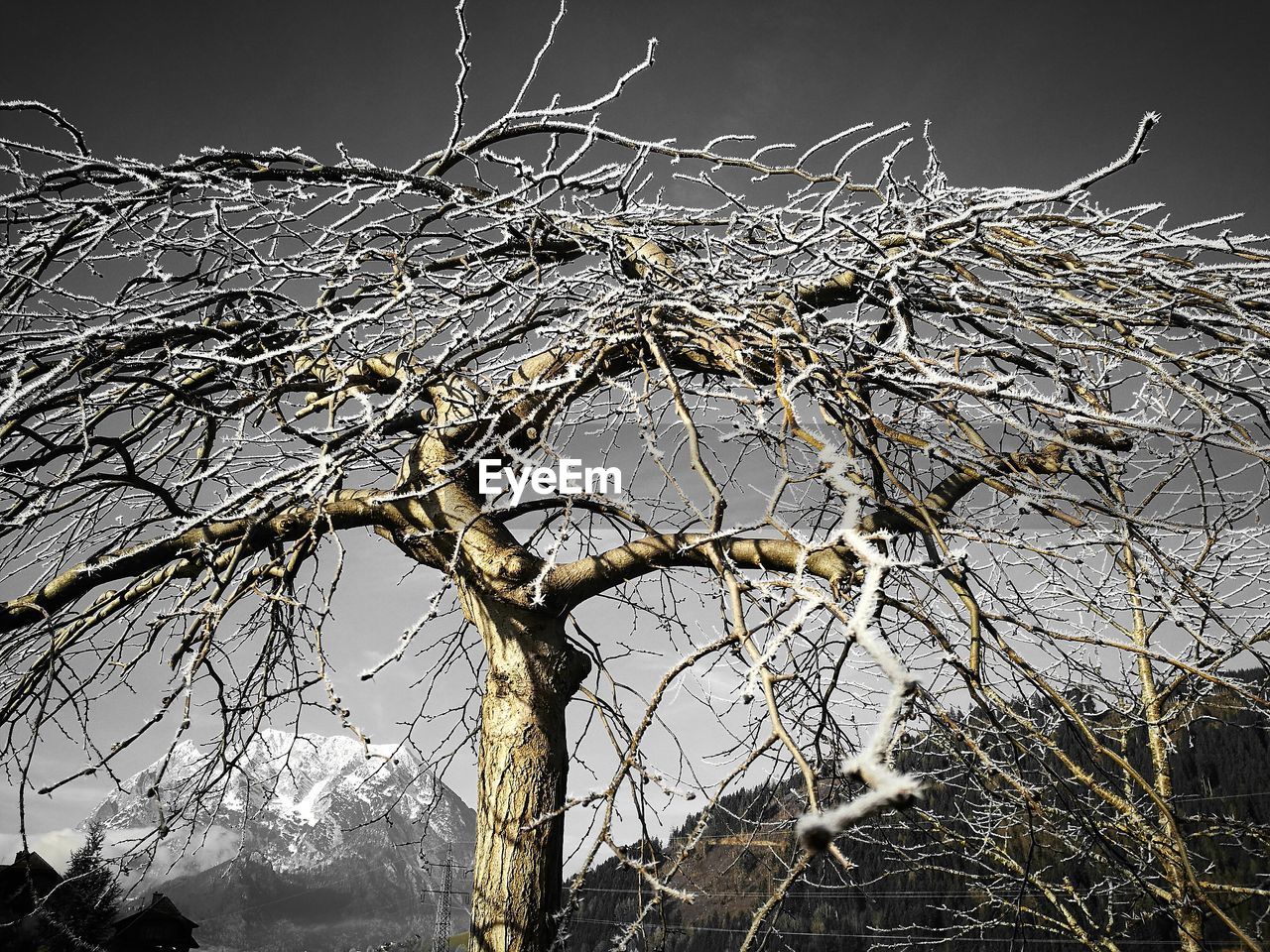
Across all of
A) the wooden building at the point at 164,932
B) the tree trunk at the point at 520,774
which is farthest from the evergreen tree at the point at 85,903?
the tree trunk at the point at 520,774

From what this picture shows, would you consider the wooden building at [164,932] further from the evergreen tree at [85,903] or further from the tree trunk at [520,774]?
the tree trunk at [520,774]

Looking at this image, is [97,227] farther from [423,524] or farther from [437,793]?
[437,793]

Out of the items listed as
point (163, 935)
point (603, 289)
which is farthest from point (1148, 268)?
point (163, 935)

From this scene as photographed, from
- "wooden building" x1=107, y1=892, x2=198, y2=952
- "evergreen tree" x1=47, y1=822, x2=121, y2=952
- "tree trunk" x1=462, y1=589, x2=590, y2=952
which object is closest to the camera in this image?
"tree trunk" x1=462, y1=589, x2=590, y2=952

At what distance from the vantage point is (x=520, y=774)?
7.30 feet

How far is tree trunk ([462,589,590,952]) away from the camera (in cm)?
207

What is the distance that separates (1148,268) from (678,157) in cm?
118

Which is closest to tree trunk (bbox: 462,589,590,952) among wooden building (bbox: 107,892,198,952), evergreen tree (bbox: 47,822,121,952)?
evergreen tree (bbox: 47,822,121,952)

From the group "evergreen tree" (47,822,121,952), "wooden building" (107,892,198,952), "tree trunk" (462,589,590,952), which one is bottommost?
"wooden building" (107,892,198,952)

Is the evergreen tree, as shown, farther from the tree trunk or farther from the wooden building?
the tree trunk

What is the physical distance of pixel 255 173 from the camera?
6.42 feet

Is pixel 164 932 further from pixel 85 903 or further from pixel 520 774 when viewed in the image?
pixel 520 774

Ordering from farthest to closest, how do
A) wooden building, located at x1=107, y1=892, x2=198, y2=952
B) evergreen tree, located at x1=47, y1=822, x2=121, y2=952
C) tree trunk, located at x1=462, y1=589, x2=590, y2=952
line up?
wooden building, located at x1=107, y1=892, x2=198, y2=952 < evergreen tree, located at x1=47, y1=822, x2=121, y2=952 < tree trunk, located at x1=462, y1=589, x2=590, y2=952

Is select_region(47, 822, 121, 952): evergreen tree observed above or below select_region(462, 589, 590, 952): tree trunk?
below
